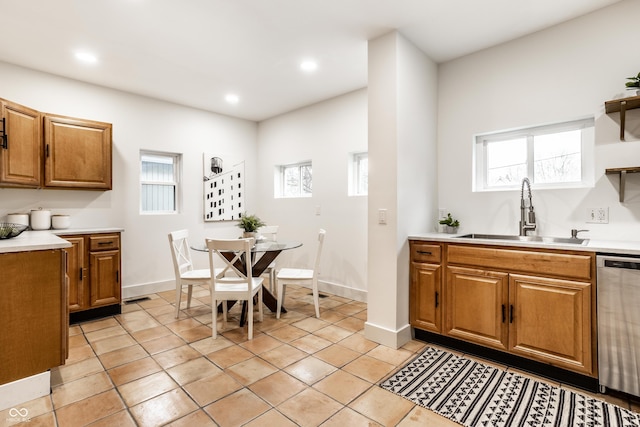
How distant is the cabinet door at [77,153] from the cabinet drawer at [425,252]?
3491 mm

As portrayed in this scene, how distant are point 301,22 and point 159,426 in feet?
9.58

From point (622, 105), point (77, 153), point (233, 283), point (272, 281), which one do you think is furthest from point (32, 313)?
point (622, 105)

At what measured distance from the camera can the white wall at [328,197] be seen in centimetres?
396

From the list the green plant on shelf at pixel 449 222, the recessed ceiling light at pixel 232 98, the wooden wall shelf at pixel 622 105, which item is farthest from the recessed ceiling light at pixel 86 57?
the wooden wall shelf at pixel 622 105

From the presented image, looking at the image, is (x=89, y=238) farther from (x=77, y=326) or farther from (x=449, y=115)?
(x=449, y=115)

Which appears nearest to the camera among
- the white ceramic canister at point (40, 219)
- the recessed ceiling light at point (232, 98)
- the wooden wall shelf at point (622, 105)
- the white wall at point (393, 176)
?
the wooden wall shelf at point (622, 105)

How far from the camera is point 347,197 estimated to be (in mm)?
4070

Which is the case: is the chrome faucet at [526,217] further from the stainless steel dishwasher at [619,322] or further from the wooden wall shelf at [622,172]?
the stainless steel dishwasher at [619,322]

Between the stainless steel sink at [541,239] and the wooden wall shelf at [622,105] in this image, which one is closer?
the wooden wall shelf at [622,105]

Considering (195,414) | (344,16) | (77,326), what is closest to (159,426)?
(195,414)

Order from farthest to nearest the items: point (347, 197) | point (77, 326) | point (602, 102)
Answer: point (347, 197), point (77, 326), point (602, 102)

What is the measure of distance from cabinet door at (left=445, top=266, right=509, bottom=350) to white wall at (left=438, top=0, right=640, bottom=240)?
0.67m

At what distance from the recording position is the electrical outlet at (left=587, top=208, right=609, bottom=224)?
2.33 metres

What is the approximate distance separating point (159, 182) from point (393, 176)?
3.39 meters
